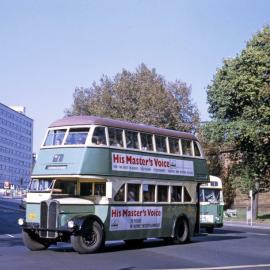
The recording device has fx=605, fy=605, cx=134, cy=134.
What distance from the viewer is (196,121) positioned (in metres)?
58.0

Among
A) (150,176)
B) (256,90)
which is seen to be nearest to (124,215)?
(150,176)

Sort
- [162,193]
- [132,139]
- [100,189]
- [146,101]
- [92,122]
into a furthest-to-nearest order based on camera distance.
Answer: [146,101], [162,193], [132,139], [100,189], [92,122]

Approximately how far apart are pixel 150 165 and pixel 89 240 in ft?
14.0

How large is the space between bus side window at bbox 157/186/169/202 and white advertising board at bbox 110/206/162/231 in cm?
40

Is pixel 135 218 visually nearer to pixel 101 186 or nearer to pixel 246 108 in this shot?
pixel 101 186

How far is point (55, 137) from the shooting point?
19.7 metres

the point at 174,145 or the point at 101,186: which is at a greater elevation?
the point at 174,145

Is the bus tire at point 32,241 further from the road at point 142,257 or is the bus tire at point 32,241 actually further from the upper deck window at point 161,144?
the upper deck window at point 161,144

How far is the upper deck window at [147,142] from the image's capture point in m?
21.3

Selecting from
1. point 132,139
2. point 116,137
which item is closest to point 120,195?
point 116,137

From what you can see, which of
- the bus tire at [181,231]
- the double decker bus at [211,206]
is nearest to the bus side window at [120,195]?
the bus tire at [181,231]

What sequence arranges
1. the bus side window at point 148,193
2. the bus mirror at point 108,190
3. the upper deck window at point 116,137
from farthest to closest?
1. the bus side window at point 148,193
2. the upper deck window at point 116,137
3. the bus mirror at point 108,190

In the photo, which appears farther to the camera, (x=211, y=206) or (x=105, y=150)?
(x=211, y=206)

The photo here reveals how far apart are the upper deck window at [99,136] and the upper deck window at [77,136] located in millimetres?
284
